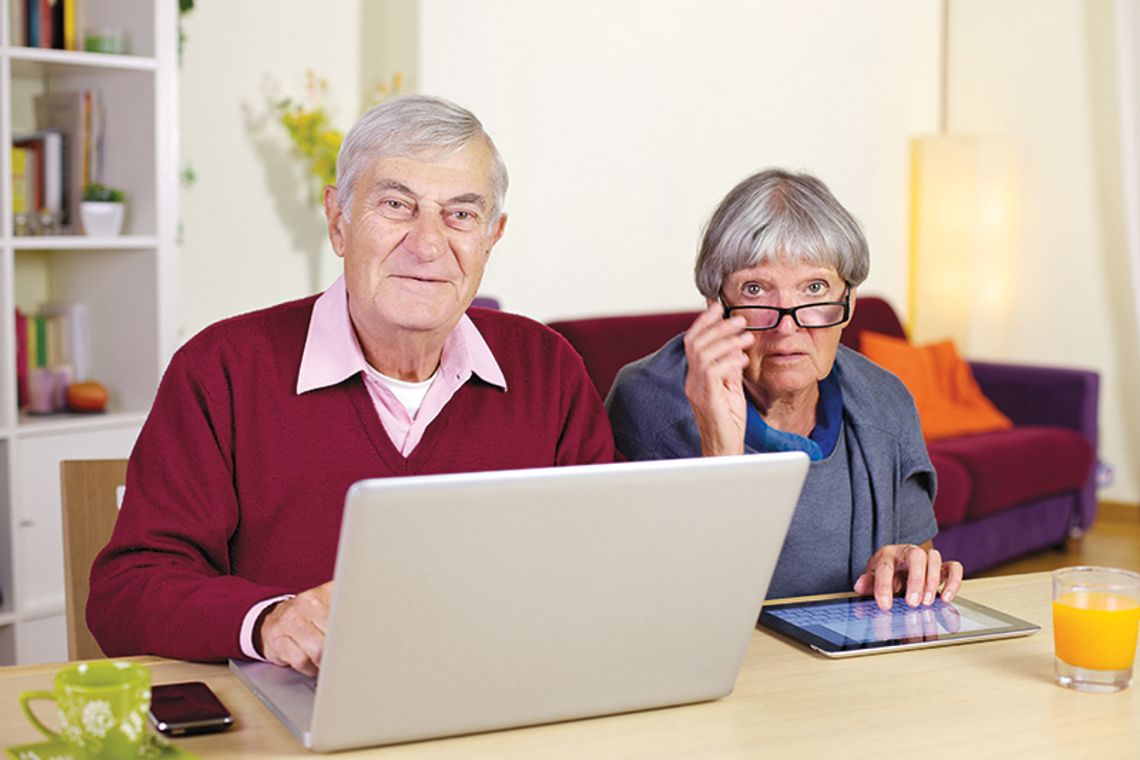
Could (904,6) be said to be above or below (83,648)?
above

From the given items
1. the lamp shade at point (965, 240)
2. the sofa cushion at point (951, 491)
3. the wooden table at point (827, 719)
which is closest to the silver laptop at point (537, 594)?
the wooden table at point (827, 719)

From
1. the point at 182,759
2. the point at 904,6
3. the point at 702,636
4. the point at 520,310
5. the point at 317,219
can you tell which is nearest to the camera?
the point at 182,759

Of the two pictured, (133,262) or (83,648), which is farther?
(133,262)

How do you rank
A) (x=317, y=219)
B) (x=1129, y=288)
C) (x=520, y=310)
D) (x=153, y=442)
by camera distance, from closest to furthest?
(x=153, y=442)
(x=317, y=219)
(x=520, y=310)
(x=1129, y=288)

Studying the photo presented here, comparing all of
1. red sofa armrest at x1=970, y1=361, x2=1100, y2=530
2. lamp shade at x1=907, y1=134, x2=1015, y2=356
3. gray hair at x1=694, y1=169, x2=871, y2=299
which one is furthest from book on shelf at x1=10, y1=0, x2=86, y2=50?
lamp shade at x1=907, y1=134, x2=1015, y2=356

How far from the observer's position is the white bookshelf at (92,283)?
3125 mm

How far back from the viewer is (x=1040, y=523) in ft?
16.0

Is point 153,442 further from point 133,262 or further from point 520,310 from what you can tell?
point 520,310

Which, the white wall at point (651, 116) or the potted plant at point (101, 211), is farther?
the white wall at point (651, 116)

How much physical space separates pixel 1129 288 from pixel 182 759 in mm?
5245

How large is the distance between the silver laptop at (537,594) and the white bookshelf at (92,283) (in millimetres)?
2047

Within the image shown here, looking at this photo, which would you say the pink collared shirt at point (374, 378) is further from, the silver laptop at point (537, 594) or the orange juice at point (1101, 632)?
the orange juice at point (1101, 632)

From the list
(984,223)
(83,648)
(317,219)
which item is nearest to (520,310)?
(317,219)

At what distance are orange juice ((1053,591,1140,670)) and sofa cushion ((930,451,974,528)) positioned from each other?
9.36 ft
